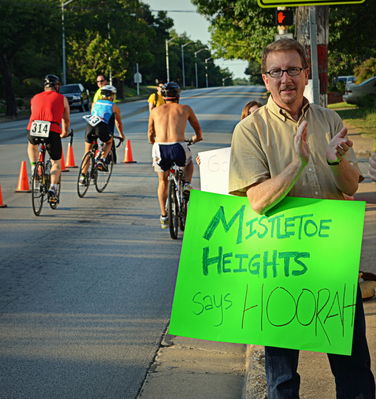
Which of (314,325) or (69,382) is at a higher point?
(314,325)

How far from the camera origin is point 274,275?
3.54 m

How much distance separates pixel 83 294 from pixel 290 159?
430 cm

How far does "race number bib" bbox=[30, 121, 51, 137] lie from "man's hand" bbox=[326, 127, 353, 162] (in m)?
9.42

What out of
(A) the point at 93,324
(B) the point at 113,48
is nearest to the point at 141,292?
(A) the point at 93,324

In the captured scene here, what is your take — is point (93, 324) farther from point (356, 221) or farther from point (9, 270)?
point (356, 221)

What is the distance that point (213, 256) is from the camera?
364 cm

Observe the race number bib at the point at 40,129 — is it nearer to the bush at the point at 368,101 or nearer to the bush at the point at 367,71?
the bush at the point at 368,101

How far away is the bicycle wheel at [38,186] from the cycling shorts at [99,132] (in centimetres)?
187

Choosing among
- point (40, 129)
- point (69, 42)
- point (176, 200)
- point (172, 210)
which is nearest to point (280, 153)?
point (172, 210)

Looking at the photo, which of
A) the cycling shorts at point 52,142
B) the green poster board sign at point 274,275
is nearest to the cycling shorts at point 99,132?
the cycling shorts at point 52,142

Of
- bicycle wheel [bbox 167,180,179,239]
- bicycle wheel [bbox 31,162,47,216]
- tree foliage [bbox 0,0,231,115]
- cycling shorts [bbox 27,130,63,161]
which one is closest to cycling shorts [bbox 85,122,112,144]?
cycling shorts [bbox 27,130,63,161]

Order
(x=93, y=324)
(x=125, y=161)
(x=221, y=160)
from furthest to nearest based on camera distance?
(x=125, y=161), (x=221, y=160), (x=93, y=324)

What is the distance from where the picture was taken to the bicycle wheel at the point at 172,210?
33.6 feet

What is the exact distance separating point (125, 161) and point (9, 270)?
39.2 ft
